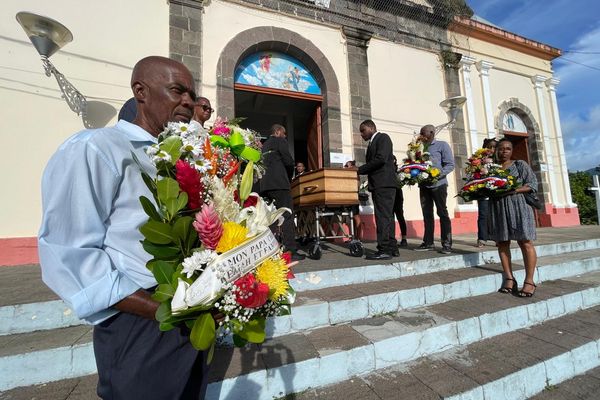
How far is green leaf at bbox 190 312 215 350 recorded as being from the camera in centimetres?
77

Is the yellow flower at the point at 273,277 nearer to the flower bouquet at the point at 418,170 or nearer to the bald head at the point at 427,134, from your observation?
the flower bouquet at the point at 418,170

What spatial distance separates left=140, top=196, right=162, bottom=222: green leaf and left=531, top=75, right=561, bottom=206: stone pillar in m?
12.9

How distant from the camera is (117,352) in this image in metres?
0.88

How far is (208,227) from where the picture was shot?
0.79 metres

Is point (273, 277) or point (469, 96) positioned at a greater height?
point (469, 96)

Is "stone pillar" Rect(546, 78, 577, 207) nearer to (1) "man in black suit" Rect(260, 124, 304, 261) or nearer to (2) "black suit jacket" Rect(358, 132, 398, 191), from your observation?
(2) "black suit jacket" Rect(358, 132, 398, 191)

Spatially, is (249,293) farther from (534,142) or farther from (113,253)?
(534,142)

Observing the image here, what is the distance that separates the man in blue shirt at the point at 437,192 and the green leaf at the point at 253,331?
4.58 metres

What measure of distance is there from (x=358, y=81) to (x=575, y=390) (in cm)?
676

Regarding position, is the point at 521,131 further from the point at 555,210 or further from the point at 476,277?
the point at 476,277

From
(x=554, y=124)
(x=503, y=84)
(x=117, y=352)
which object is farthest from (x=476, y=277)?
(x=554, y=124)

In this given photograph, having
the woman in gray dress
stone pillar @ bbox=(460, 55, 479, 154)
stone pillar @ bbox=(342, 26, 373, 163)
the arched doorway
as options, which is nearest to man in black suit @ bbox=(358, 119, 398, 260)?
the woman in gray dress

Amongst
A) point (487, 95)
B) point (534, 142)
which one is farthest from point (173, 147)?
point (534, 142)

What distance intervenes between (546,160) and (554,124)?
4.69ft
